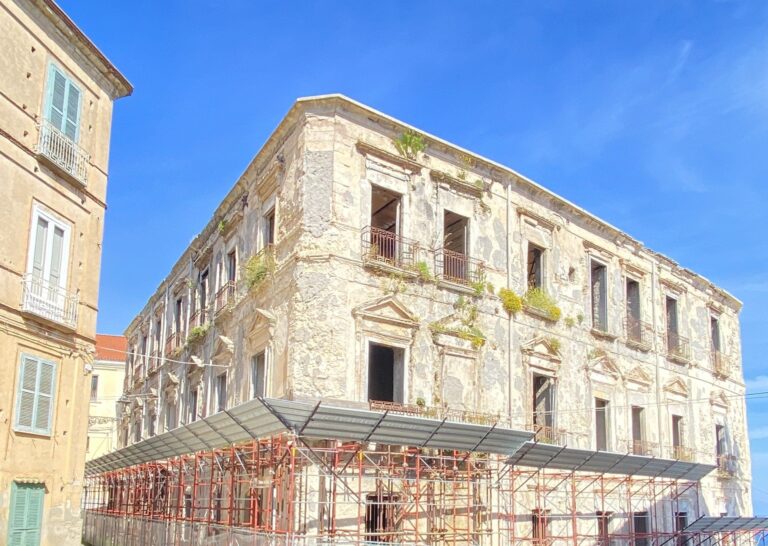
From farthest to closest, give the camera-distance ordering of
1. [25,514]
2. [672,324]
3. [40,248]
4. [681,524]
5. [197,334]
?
1. [672,324]
2. [681,524]
3. [197,334]
4. [40,248]
5. [25,514]

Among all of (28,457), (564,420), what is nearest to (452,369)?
(564,420)

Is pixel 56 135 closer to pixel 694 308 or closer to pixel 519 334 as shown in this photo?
pixel 519 334

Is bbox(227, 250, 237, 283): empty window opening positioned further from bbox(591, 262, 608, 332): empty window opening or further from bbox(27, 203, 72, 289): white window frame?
bbox(591, 262, 608, 332): empty window opening

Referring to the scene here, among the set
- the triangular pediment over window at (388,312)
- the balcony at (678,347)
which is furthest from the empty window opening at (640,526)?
the triangular pediment over window at (388,312)

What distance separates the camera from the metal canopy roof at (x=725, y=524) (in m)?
23.1

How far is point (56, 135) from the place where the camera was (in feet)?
48.7

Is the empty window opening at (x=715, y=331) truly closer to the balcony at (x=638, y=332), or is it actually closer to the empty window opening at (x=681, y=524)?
the balcony at (x=638, y=332)

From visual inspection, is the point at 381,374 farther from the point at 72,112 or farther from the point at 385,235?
the point at 72,112

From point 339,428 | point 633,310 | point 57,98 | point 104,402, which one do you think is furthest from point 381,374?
point 104,402

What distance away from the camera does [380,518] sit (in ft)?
51.5

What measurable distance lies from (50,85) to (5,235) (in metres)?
3.10

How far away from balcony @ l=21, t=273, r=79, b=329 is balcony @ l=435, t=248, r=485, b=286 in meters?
7.65

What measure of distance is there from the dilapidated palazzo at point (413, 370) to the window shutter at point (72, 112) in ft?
14.5

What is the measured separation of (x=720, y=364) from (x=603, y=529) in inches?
384
